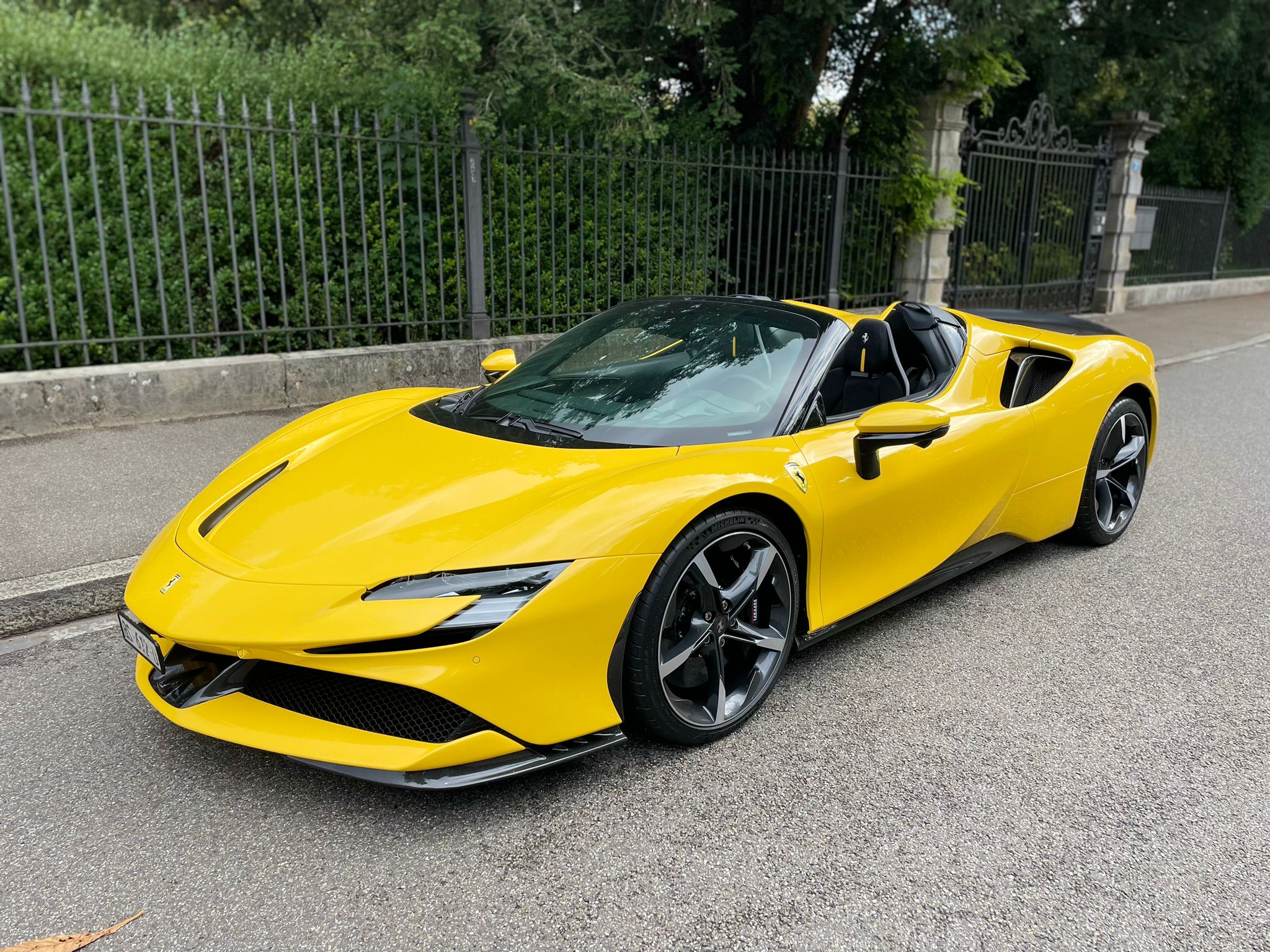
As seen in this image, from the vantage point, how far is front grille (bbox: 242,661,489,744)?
7.45 ft

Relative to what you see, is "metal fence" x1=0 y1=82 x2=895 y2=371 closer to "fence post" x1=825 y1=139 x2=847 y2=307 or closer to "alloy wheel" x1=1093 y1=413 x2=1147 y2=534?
"fence post" x1=825 y1=139 x2=847 y2=307

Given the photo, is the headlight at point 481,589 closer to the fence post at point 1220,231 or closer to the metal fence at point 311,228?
the metal fence at point 311,228

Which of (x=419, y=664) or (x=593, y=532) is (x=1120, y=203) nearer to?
(x=593, y=532)

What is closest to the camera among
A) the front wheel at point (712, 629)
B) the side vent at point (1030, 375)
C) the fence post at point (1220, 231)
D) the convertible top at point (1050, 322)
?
the front wheel at point (712, 629)

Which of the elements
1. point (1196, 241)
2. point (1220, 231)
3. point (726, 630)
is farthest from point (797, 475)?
point (1220, 231)

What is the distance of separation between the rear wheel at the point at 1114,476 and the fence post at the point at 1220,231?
18506mm

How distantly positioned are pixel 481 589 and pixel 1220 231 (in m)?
22.3

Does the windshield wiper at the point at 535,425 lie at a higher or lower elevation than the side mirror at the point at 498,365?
lower

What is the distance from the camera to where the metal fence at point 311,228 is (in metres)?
6.21

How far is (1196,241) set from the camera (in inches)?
765

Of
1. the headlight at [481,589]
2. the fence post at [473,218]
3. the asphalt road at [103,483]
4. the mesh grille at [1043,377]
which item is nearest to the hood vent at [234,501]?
the headlight at [481,589]

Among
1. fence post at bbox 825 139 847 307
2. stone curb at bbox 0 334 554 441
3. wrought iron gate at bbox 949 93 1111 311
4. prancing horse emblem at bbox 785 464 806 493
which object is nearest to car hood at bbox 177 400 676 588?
prancing horse emblem at bbox 785 464 806 493

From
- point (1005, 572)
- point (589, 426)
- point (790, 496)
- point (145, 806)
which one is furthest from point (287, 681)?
point (1005, 572)

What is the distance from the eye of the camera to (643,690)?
254 centimetres
